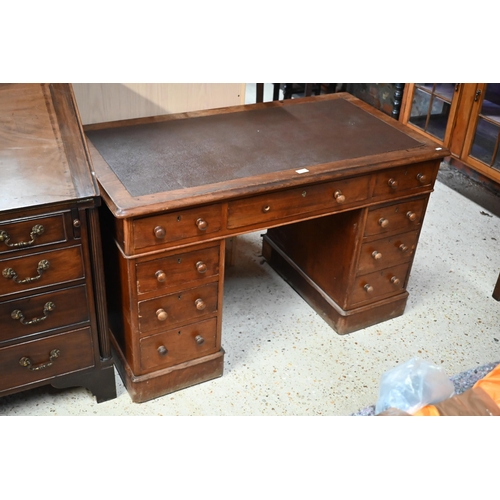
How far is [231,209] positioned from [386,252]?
0.84 meters

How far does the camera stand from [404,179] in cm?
256

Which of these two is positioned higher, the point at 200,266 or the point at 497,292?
the point at 200,266

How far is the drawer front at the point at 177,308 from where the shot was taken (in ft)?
7.48

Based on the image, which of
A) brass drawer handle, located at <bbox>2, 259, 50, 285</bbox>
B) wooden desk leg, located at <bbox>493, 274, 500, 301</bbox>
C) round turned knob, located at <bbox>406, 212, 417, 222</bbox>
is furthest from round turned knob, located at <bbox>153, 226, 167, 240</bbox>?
wooden desk leg, located at <bbox>493, 274, 500, 301</bbox>

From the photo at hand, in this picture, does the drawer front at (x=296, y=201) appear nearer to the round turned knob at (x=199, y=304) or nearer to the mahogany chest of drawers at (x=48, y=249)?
the round turned knob at (x=199, y=304)

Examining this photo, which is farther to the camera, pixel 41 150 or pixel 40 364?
pixel 40 364

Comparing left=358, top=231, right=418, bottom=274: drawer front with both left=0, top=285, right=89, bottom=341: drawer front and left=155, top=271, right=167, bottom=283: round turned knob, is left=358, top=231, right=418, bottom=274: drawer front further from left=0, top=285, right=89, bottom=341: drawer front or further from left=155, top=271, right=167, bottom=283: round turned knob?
left=0, top=285, right=89, bottom=341: drawer front

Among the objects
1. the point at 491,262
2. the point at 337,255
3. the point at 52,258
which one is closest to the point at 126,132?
the point at 52,258

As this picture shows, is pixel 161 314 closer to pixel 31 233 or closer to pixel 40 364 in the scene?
pixel 40 364

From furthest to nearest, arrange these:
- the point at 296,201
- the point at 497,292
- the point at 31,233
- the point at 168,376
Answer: the point at 497,292, the point at 168,376, the point at 296,201, the point at 31,233

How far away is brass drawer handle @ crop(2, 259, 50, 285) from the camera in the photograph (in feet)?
6.51

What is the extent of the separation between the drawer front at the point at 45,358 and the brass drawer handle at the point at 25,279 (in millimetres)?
243

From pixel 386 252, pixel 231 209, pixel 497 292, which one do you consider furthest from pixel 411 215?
pixel 231 209

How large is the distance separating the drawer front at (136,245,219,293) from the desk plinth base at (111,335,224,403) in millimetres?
367
